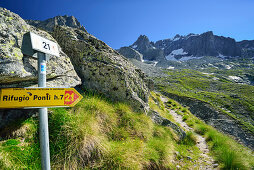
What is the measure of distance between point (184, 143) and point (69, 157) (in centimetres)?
663

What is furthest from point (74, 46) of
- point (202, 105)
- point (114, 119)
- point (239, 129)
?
point (202, 105)

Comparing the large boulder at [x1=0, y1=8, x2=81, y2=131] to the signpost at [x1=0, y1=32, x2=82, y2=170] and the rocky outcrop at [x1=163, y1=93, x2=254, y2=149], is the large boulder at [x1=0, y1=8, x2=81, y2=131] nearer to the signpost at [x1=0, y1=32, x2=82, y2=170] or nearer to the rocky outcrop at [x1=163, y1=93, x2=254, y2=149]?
the signpost at [x1=0, y1=32, x2=82, y2=170]

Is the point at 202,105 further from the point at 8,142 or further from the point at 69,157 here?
the point at 8,142

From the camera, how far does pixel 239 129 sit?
14.8 metres

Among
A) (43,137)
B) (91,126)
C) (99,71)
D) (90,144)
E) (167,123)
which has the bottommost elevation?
(167,123)

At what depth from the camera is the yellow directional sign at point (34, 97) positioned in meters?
2.44

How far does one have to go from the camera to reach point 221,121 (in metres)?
16.8

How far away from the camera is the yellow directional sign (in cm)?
244

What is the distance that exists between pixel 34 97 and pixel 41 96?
0.13 meters

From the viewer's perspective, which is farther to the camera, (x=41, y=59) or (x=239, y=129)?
(x=239, y=129)

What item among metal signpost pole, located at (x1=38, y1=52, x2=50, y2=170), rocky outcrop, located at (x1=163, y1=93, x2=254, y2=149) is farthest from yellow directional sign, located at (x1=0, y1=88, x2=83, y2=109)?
rocky outcrop, located at (x1=163, y1=93, x2=254, y2=149)

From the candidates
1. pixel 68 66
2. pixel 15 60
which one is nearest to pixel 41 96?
pixel 15 60

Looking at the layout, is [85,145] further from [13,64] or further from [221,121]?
[221,121]

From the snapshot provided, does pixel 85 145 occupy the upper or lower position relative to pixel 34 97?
lower
